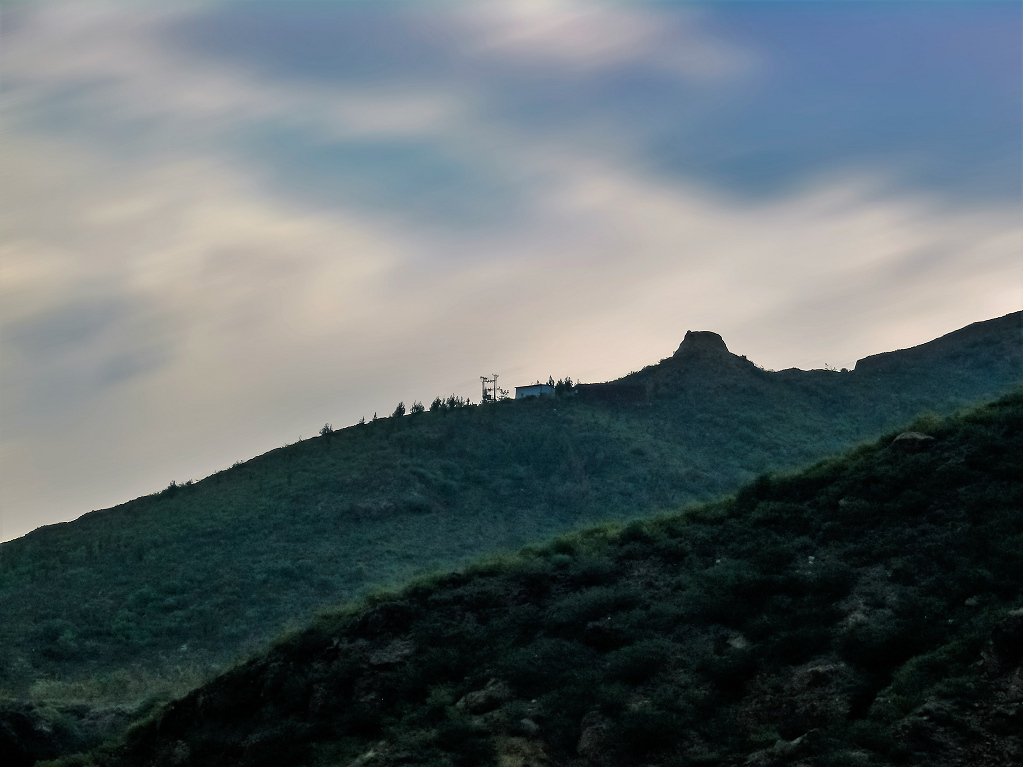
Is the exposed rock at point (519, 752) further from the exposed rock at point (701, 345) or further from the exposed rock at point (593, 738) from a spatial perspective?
the exposed rock at point (701, 345)

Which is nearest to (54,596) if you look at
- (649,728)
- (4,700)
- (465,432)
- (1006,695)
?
(4,700)

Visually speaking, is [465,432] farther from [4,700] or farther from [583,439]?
[4,700]

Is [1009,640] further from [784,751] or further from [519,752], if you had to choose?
[519,752]

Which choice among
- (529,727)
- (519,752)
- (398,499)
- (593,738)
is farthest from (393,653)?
(398,499)

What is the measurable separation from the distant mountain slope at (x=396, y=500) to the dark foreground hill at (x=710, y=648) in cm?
1277

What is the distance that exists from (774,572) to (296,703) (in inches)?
349

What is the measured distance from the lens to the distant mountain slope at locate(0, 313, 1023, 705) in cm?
4106

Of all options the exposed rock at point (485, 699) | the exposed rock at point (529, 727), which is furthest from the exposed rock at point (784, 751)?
the exposed rock at point (485, 699)

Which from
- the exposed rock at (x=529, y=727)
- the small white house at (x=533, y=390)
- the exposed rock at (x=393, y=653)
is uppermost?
the small white house at (x=533, y=390)

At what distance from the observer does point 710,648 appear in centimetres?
1923

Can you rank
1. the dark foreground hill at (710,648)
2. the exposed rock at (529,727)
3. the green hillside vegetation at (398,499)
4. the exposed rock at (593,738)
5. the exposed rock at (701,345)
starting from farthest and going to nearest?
the exposed rock at (701,345) → the green hillside vegetation at (398,499) → the exposed rock at (529,727) → the exposed rock at (593,738) → the dark foreground hill at (710,648)

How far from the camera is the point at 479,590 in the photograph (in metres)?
23.5

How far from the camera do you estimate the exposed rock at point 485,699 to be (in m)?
19.3

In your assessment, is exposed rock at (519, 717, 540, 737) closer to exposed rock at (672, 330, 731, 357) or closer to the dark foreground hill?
the dark foreground hill
